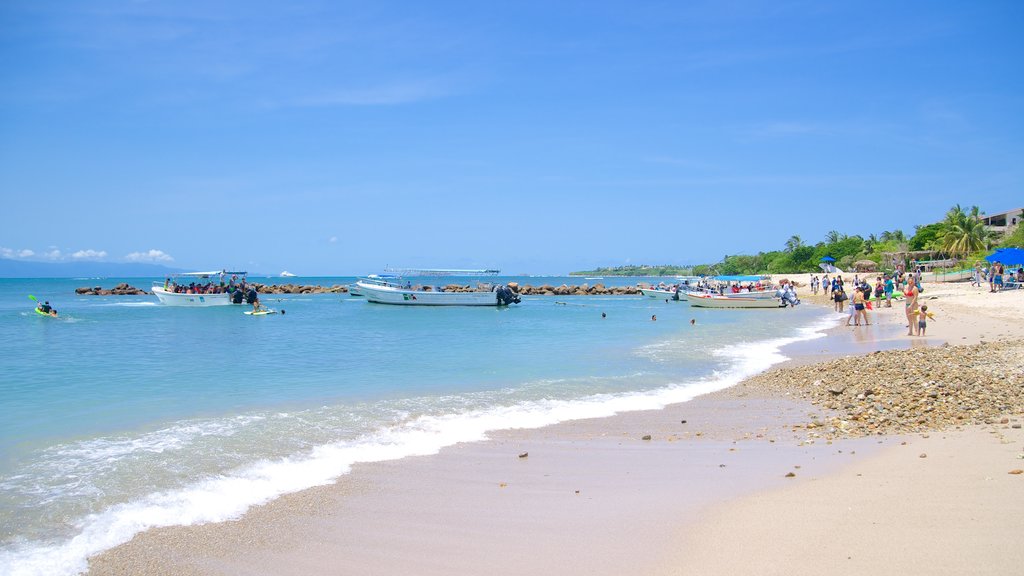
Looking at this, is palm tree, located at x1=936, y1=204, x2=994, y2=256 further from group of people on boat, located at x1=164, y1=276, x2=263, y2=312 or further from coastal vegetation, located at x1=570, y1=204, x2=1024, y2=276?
group of people on boat, located at x1=164, y1=276, x2=263, y2=312

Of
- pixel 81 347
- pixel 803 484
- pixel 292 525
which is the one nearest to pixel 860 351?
pixel 803 484

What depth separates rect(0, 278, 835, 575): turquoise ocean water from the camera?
259 inches

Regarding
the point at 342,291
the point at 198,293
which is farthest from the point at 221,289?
the point at 342,291

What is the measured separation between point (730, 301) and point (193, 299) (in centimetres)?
4165

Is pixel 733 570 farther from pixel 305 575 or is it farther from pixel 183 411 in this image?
pixel 183 411

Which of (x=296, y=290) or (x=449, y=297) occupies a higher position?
(x=296, y=290)

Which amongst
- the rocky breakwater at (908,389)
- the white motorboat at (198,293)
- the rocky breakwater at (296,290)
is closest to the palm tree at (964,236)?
the rocky breakwater at (908,389)

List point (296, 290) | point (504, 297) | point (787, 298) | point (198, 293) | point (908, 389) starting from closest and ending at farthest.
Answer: point (908, 389) → point (787, 298) → point (198, 293) → point (504, 297) → point (296, 290)

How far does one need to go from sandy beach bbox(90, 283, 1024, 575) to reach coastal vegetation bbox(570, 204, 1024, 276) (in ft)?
181

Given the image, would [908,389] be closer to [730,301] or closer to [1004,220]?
[730,301]

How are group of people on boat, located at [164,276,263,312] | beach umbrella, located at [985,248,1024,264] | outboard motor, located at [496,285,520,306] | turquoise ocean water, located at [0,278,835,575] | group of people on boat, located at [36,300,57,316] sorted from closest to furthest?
turquoise ocean water, located at [0,278,835,575], group of people on boat, located at [36,300,57,316], beach umbrella, located at [985,248,1024,264], group of people on boat, located at [164,276,263,312], outboard motor, located at [496,285,520,306]

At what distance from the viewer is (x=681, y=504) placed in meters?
5.98

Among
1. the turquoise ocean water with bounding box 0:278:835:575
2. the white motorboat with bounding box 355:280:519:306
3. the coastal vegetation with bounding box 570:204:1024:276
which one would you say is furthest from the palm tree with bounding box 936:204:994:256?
the turquoise ocean water with bounding box 0:278:835:575

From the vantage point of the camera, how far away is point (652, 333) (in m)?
26.8
